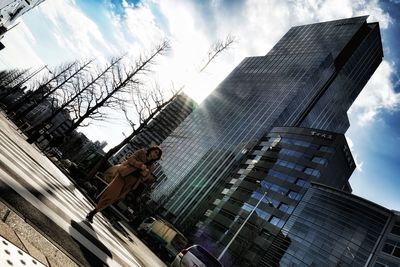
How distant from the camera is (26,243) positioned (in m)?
2.47

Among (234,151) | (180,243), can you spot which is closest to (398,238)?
(180,243)

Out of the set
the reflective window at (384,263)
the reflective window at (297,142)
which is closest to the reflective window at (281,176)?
the reflective window at (297,142)

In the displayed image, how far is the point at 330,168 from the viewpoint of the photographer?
199ft

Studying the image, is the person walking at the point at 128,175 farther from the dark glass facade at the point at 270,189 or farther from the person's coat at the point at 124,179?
the dark glass facade at the point at 270,189

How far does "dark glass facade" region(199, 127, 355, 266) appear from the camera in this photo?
5162cm

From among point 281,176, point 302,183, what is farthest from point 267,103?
point 302,183

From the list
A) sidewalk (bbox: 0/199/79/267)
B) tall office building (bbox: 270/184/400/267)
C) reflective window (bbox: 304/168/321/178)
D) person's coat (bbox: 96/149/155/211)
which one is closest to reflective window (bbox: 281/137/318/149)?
reflective window (bbox: 304/168/321/178)

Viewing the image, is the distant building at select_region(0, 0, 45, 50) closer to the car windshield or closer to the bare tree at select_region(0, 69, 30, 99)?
the bare tree at select_region(0, 69, 30, 99)

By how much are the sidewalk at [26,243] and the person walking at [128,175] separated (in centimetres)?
316

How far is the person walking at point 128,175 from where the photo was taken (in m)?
6.03

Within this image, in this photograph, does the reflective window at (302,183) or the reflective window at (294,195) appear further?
the reflective window at (302,183)

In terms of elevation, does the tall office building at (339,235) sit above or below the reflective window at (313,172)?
below

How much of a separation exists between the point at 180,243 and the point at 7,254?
88.2 ft

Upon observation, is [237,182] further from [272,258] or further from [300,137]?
[272,258]
